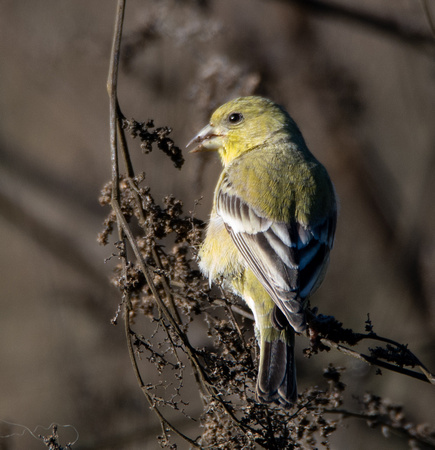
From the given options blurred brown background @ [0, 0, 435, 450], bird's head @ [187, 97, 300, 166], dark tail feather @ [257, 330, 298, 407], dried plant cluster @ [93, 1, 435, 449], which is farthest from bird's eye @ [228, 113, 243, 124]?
dark tail feather @ [257, 330, 298, 407]

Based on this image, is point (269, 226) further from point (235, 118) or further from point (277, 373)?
point (235, 118)

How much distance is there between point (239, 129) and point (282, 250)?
4.26 ft

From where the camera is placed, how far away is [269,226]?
3.32m

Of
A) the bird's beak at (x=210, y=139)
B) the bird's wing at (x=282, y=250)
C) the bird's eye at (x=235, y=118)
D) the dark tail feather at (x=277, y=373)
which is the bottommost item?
the dark tail feather at (x=277, y=373)

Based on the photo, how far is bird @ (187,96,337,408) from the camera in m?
2.90

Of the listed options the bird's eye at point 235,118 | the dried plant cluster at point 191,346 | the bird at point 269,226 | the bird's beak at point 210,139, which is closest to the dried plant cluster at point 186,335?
the dried plant cluster at point 191,346

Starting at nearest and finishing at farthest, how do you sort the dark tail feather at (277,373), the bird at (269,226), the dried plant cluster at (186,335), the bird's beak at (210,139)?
the dried plant cluster at (186,335)
the dark tail feather at (277,373)
the bird at (269,226)
the bird's beak at (210,139)

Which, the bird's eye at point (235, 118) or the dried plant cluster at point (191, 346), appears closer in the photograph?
the dried plant cluster at point (191, 346)

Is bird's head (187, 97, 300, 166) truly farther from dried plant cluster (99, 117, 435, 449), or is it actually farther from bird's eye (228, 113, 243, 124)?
dried plant cluster (99, 117, 435, 449)

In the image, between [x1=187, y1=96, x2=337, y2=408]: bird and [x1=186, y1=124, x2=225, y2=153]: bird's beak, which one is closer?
[x1=187, y1=96, x2=337, y2=408]: bird

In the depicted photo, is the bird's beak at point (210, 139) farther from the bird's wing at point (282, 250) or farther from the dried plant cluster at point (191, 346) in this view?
the dried plant cluster at point (191, 346)

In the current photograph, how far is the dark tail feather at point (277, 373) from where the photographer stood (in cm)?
259

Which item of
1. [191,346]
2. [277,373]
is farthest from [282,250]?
[191,346]

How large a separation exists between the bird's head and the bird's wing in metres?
0.64
